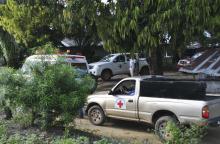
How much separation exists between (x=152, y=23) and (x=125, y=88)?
2.05 metres

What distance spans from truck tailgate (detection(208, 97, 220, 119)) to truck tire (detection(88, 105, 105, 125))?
3.63m

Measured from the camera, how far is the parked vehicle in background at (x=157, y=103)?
977 centimetres

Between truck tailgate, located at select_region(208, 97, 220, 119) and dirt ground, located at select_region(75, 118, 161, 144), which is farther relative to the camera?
dirt ground, located at select_region(75, 118, 161, 144)

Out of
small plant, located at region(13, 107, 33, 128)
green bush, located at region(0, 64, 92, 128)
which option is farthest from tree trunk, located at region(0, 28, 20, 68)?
green bush, located at region(0, 64, 92, 128)

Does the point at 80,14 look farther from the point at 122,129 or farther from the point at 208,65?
the point at 208,65

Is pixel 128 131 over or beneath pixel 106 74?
beneath

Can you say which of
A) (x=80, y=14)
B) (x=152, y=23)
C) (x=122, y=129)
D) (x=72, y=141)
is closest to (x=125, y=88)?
(x=122, y=129)

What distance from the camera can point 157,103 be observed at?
1059cm

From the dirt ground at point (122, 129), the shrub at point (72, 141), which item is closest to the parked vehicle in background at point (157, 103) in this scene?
the dirt ground at point (122, 129)

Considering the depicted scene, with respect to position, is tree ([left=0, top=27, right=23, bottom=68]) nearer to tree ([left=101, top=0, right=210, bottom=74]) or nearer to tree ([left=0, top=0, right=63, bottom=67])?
tree ([left=0, top=0, right=63, bottom=67])

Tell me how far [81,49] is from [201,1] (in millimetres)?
22891

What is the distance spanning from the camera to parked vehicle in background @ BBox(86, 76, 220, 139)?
32.1 feet

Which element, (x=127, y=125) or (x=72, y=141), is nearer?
(x=72, y=141)

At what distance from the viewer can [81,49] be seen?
33.5 metres
